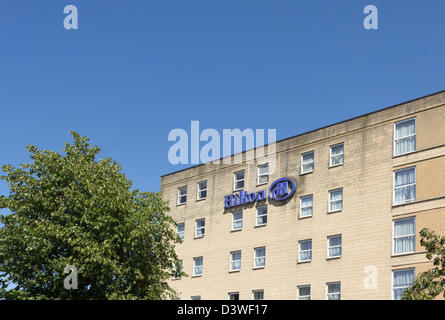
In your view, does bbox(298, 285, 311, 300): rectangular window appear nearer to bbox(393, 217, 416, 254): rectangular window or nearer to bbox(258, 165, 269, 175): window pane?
bbox(393, 217, 416, 254): rectangular window

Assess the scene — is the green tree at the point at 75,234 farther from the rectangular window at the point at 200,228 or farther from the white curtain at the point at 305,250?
the rectangular window at the point at 200,228

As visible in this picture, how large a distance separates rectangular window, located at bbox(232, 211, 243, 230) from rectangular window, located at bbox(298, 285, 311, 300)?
8.99 m

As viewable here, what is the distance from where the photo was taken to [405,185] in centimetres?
4900

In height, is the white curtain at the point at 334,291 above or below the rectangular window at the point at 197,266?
below

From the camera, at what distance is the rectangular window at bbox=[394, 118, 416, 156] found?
4962 cm

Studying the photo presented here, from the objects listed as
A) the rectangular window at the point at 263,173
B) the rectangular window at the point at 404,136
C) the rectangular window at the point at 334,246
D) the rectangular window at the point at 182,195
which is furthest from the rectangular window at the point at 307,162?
the rectangular window at the point at 182,195

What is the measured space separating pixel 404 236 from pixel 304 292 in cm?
975

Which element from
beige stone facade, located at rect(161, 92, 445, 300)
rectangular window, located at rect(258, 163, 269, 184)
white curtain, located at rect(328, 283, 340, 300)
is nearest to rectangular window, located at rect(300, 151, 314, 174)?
beige stone facade, located at rect(161, 92, 445, 300)

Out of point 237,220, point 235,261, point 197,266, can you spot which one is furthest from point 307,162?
point 197,266

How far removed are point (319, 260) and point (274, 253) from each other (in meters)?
4.82

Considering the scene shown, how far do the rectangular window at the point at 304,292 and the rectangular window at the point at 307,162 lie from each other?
30.8ft

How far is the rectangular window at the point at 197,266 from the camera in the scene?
6306 centimetres

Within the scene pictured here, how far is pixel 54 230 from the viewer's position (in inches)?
1642

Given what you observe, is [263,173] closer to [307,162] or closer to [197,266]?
[307,162]
